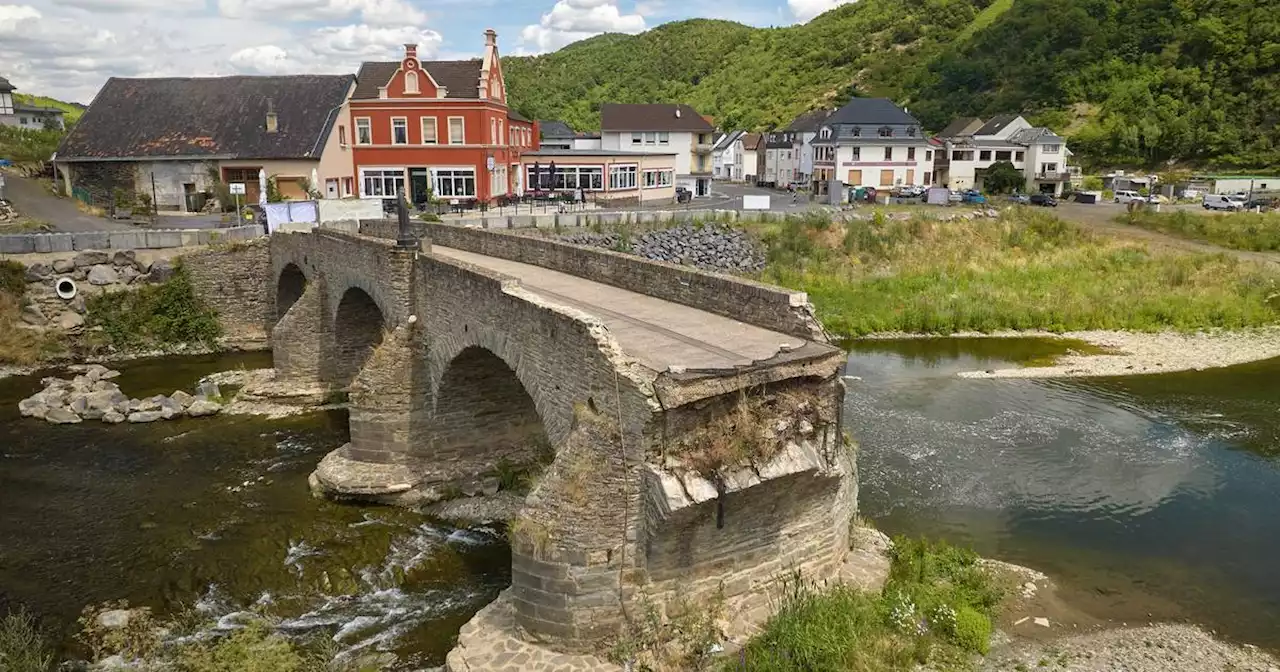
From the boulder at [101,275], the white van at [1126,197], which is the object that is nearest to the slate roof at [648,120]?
the white van at [1126,197]

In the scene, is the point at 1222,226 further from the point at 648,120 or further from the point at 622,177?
the point at 648,120

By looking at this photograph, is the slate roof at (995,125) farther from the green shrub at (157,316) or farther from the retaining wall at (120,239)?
the green shrub at (157,316)

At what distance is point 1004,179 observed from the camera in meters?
60.5

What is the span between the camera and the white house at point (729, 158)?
91625mm

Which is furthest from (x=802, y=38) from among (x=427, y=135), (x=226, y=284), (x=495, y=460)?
(x=495, y=460)

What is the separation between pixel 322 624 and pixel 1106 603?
11652 mm

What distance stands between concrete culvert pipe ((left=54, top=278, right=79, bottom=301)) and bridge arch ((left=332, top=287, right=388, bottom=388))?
1107 cm

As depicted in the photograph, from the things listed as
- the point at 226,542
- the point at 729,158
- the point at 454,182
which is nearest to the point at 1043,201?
the point at 454,182

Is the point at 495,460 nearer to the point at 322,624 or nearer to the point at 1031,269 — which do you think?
the point at 322,624

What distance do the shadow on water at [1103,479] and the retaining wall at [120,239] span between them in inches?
856

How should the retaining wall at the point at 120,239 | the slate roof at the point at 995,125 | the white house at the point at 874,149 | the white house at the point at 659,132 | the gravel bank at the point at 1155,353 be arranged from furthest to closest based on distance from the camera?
1. the slate roof at the point at 995,125
2. the white house at the point at 659,132
3. the white house at the point at 874,149
4. the retaining wall at the point at 120,239
5. the gravel bank at the point at 1155,353

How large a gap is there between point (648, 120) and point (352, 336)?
4740cm

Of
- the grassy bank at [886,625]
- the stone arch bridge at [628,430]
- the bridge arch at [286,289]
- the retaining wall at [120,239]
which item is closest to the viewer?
the stone arch bridge at [628,430]

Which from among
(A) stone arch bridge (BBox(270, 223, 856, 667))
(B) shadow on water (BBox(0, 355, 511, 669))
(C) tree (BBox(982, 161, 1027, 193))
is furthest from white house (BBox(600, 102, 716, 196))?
(A) stone arch bridge (BBox(270, 223, 856, 667))
